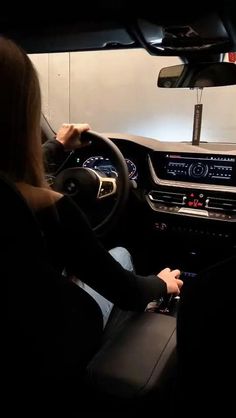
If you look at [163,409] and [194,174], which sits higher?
[194,174]

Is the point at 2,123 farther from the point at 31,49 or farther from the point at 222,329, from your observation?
the point at 31,49

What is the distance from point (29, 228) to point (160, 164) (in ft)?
4.38

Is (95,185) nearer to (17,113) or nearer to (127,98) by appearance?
(17,113)

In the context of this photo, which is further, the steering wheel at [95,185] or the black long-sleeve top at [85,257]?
the steering wheel at [95,185]

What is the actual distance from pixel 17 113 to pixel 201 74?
3.19 ft

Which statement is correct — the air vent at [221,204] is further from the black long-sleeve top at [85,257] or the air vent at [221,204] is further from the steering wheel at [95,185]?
the black long-sleeve top at [85,257]

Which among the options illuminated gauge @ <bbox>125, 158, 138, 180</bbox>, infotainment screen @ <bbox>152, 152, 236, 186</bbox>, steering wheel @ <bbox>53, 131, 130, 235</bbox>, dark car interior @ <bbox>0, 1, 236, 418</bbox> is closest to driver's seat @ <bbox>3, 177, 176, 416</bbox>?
dark car interior @ <bbox>0, 1, 236, 418</bbox>

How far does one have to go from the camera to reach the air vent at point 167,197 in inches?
75.8

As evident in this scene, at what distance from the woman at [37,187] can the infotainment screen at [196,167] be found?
100 cm

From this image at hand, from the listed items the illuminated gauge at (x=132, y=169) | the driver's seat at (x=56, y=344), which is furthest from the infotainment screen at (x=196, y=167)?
the driver's seat at (x=56, y=344)

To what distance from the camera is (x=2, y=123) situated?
821 millimetres

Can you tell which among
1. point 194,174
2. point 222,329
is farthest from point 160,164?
point 222,329

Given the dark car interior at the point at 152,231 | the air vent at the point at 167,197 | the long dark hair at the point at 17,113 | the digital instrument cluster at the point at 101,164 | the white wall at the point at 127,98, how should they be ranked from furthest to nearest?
the white wall at the point at 127,98, the air vent at the point at 167,197, the digital instrument cluster at the point at 101,164, the long dark hair at the point at 17,113, the dark car interior at the point at 152,231

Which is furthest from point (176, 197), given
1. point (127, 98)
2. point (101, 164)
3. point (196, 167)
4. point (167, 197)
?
point (127, 98)
